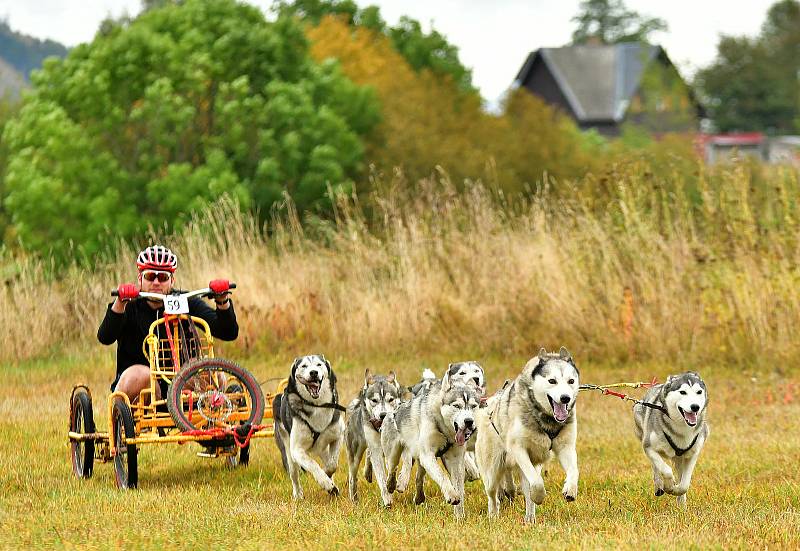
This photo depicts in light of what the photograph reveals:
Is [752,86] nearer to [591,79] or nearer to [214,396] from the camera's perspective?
[591,79]

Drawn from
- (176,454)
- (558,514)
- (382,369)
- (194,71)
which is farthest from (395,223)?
(194,71)

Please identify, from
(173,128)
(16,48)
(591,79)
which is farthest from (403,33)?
(16,48)

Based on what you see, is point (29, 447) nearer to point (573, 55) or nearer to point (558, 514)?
point (558, 514)

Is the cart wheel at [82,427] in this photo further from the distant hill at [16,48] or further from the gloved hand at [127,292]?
the distant hill at [16,48]

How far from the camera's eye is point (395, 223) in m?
19.2

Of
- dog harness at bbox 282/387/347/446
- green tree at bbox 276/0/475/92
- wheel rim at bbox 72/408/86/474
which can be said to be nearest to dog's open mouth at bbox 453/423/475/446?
dog harness at bbox 282/387/347/446

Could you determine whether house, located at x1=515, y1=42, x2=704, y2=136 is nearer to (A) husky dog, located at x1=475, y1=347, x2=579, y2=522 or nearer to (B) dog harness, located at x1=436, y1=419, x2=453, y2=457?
(B) dog harness, located at x1=436, y1=419, x2=453, y2=457

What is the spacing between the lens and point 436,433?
29.1ft

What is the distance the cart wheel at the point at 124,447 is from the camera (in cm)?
995

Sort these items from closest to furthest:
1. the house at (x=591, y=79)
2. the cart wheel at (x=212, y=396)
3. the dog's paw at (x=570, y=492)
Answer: the dog's paw at (x=570, y=492) → the cart wheel at (x=212, y=396) → the house at (x=591, y=79)

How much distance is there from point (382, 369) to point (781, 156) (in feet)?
21.5

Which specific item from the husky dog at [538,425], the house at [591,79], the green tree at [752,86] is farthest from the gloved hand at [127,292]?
the green tree at [752,86]

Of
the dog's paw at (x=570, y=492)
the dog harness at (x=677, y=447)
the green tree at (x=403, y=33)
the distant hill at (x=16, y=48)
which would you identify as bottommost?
the dog's paw at (x=570, y=492)

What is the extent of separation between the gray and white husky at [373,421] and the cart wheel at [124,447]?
158cm
